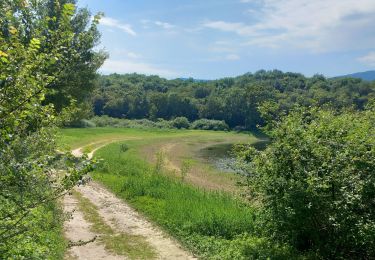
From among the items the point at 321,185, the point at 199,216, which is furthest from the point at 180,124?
the point at 321,185

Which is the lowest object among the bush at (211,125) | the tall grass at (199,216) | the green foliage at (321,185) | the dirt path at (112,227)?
the bush at (211,125)

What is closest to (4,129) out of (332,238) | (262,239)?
(332,238)

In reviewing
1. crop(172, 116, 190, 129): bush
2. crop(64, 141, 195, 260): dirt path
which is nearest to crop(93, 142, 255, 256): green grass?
crop(64, 141, 195, 260): dirt path

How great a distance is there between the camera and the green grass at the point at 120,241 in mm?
11266

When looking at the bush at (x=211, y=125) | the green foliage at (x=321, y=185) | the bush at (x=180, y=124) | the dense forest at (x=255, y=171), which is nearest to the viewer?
the dense forest at (x=255, y=171)

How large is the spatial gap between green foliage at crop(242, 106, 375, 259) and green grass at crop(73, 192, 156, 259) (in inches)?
137

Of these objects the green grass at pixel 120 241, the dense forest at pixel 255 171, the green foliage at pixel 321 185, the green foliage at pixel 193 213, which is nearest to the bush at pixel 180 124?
the green foliage at pixel 193 213

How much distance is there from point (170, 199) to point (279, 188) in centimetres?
702

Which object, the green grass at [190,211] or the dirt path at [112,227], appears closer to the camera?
the dirt path at [112,227]

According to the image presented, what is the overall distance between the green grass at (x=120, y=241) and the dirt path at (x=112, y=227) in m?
0.17

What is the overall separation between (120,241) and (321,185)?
645cm

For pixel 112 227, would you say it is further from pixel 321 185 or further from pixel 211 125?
pixel 211 125

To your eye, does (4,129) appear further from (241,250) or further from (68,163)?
(241,250)

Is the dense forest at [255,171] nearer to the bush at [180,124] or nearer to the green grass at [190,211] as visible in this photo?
the green grass at [190,211]
